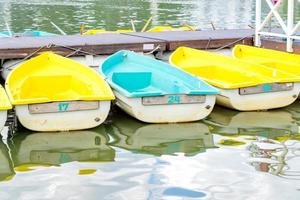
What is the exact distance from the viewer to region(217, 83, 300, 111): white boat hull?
9.04 m

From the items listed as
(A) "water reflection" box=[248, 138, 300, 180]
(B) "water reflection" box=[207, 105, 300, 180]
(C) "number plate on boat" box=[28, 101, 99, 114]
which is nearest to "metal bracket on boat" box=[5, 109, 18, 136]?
(C) "number plate on boat" box=[28, 101, 99, 114]

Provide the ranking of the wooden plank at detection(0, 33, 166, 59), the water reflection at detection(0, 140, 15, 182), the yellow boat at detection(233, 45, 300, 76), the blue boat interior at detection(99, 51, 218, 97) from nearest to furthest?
the water reflection at detection(0, 140, 15, 182)
the blue boat interior at detection(99, 51, 218, 97)
the yellow boat at detection(233, 45, 300, 76)
the wooden plank at detection(0, 33, 166, 59)

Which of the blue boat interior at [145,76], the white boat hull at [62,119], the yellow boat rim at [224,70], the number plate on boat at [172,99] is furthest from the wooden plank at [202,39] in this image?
the white boat hull at [62,119]

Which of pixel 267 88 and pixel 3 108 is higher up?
pixel 3 108

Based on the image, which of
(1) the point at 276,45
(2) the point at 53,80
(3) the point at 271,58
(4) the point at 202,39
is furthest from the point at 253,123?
(4) the point at 202,39

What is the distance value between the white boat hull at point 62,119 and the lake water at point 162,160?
0.40 feet

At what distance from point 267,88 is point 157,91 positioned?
1.76 meters

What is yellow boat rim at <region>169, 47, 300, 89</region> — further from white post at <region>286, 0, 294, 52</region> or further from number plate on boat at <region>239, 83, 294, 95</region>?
white post at <region>286, 0, 294, 52</region>

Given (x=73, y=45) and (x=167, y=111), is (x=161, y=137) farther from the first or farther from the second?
(x=73, y=45)

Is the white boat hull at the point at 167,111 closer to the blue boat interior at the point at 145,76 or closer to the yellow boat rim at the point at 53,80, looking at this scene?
the blue boat interior at the point at 145,76

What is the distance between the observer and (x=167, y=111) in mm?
8320

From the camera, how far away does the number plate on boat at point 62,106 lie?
7.69 meters

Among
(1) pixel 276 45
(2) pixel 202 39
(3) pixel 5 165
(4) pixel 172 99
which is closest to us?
(3) pixel 5 165

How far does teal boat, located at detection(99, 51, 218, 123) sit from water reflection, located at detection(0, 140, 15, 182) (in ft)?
6.27
